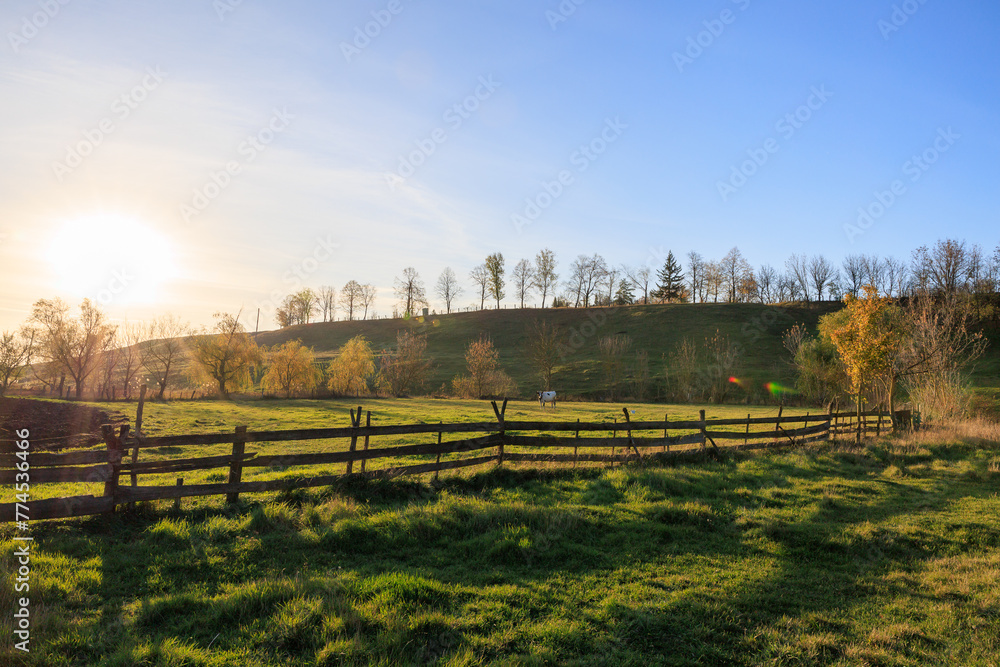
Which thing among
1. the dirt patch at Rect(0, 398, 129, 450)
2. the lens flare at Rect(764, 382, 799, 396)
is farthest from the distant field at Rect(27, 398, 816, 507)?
the lens flare at Rect(764, 382, 799, 396)

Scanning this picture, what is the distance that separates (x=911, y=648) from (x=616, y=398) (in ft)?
151

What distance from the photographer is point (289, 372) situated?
48.5 meters

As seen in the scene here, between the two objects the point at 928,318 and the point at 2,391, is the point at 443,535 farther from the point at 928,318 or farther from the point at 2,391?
the point at 2,391

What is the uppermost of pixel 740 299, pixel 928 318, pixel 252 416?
pixel 740 299

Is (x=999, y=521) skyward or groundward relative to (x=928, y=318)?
groundward

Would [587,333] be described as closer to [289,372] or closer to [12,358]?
[289,372]

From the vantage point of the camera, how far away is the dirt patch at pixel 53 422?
1551 centimetres

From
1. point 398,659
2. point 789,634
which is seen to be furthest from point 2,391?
point 789,634

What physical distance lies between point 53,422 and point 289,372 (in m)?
29.7

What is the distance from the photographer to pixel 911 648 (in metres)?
4.79

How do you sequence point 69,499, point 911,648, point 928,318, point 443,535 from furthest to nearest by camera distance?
point 928,318 < point 443,535 < point 69,499 < point 911,648

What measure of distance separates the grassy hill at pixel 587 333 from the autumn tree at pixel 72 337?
32.7m

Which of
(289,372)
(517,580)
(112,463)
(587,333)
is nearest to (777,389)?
(587,333)

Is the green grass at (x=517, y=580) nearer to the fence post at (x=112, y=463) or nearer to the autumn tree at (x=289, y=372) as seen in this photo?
the fence post at (x=112, y=463)
